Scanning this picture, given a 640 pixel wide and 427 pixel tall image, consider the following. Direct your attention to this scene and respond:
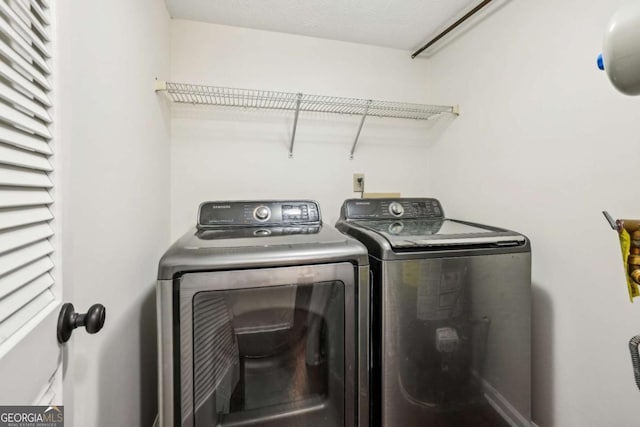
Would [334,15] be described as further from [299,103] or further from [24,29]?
[24,29]

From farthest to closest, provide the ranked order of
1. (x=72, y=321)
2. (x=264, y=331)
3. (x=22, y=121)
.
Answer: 1. (x=264, y=331)
2. (x=72, y=321)
3. (x=22, y=121)

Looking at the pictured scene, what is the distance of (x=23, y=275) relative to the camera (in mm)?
451

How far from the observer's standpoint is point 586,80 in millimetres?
1058

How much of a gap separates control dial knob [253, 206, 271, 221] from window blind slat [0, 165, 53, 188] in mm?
937

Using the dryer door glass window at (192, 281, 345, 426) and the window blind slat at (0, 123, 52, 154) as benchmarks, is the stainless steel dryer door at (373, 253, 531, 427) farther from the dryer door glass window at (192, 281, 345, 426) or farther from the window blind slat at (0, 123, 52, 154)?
the window blind slat at (0, 123, 52, 154)

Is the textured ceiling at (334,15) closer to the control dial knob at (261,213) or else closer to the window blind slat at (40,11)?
the control dial knob at (261,213)

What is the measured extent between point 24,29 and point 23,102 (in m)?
0.12

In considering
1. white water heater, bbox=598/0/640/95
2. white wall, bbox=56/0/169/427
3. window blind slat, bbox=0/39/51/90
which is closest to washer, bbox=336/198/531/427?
white water heater, bbox=598/0/640/95

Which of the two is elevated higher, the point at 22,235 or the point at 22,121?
the point at 22,121

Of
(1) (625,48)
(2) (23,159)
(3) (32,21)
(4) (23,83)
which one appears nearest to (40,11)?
(3) (32,21)

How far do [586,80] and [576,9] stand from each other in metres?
0.29

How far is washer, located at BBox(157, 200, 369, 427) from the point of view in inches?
34.2

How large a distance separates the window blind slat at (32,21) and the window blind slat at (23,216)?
32 cm

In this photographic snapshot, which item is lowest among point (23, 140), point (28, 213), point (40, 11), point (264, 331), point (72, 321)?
point (264, 331)
